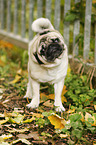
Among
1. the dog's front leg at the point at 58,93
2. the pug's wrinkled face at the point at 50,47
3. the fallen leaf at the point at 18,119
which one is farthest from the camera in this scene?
the dog's front leg at the point at 58,93

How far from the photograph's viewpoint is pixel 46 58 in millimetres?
2053

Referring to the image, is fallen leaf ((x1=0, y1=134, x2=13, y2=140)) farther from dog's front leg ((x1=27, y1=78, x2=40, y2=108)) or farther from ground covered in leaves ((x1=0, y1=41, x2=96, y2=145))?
dog's front leg ((x1=27, y1=78, x2=40, y2=108))

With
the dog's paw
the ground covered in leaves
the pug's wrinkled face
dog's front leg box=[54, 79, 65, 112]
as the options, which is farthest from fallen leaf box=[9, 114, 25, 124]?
the pug's wrinkled face

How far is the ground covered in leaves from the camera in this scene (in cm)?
189

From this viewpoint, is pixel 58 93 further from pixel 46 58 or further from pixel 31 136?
pixel 31 136

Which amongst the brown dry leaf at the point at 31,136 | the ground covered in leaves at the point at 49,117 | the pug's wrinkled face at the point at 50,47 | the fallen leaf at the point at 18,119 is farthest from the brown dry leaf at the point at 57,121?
the pug's wrinkled face at the point at 50,47

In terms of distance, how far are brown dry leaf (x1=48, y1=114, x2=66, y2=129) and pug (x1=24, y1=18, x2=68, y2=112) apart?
25 centimetres

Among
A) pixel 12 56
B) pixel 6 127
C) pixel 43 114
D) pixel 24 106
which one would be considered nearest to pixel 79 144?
pixel 43 114

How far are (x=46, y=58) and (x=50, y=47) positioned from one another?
0.37 ft

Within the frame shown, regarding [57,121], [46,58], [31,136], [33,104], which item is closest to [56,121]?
[57,121]

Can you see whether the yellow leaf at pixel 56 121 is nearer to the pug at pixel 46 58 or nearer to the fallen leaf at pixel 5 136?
the pug at pixel 46 58

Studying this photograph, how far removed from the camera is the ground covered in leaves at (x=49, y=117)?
189 cm

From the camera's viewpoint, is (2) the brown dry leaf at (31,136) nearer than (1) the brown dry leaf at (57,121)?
Yes

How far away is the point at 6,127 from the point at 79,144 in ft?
2.20
